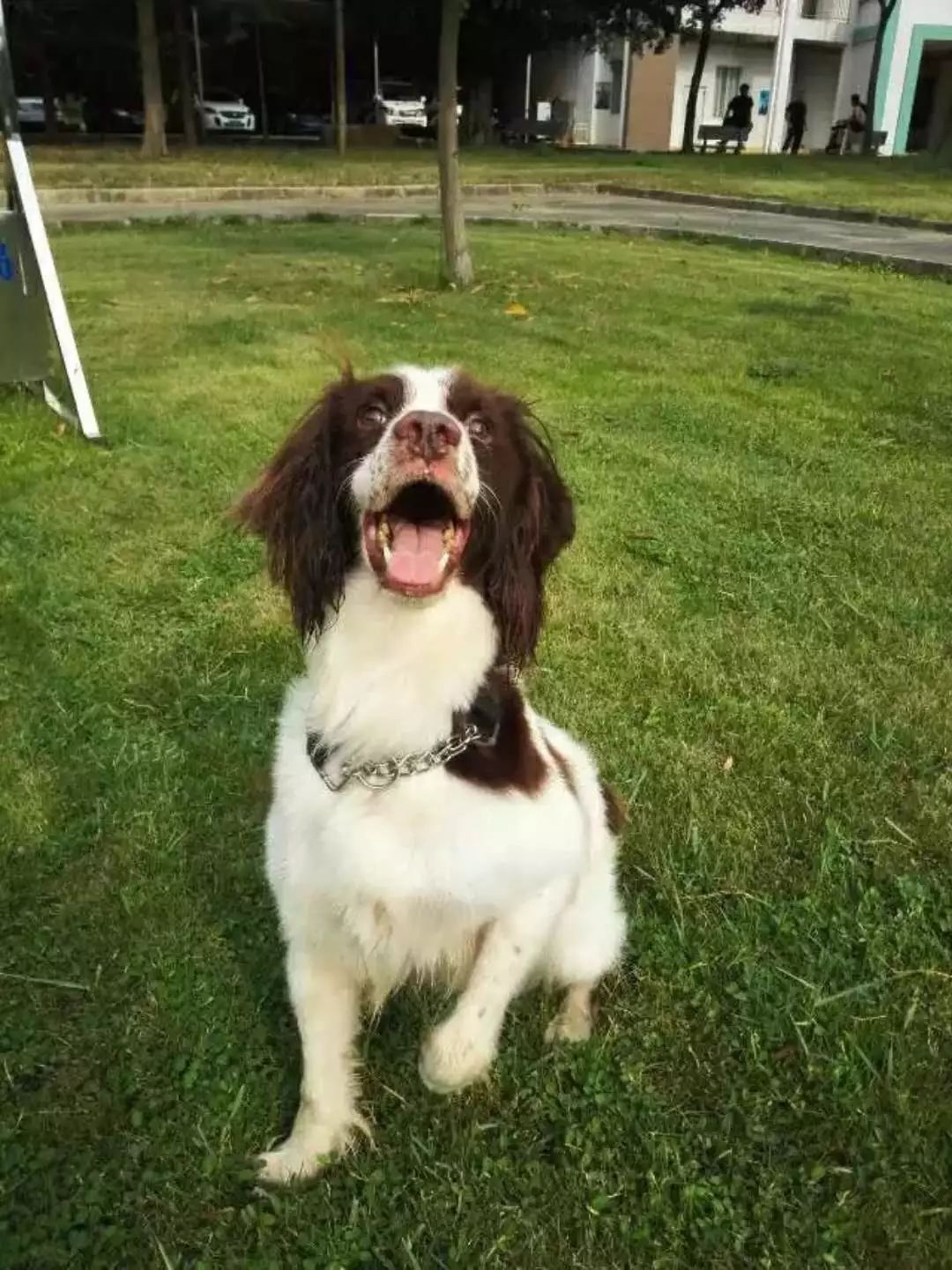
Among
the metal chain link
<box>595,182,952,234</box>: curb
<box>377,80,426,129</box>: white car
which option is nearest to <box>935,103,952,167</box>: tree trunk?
<box>377,80,426,129</box>: white car

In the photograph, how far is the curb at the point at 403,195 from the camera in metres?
15.3

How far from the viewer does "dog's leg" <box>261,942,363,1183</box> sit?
2035 millimetres

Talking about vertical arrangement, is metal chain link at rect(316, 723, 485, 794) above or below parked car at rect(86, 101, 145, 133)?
Answer: below

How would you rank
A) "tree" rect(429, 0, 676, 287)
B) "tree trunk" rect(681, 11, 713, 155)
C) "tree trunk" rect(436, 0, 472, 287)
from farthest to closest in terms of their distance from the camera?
"tree trunk" rect(681, 11, 713, 155)
"tree" rect(429, 0, 676, 287)
"tree trunk" rect(436, 0, 472, 287)

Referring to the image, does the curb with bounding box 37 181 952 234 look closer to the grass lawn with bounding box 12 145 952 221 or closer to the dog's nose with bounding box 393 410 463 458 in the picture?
the grass lawn with bounding box 12 145 952 221

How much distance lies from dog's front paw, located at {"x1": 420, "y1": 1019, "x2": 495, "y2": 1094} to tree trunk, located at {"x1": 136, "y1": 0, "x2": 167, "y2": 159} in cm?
2464

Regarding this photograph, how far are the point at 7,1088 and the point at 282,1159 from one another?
0.56 metres

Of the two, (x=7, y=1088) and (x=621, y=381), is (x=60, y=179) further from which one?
(x=7, y=1088)

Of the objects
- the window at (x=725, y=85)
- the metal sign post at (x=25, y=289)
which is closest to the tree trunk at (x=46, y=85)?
the window at (x=725, y=85)

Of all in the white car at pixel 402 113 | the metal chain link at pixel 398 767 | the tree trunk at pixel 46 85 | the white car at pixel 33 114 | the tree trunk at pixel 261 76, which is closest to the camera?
the metal chain link at pixel 398 767

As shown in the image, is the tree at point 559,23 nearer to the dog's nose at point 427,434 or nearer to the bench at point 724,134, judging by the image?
the bench at point 724,134

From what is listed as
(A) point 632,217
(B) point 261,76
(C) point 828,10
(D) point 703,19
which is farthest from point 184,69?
(C) point 828,10

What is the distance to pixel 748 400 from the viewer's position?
251 inches

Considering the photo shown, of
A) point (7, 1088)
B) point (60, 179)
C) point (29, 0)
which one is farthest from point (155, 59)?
point (7, 1088)
